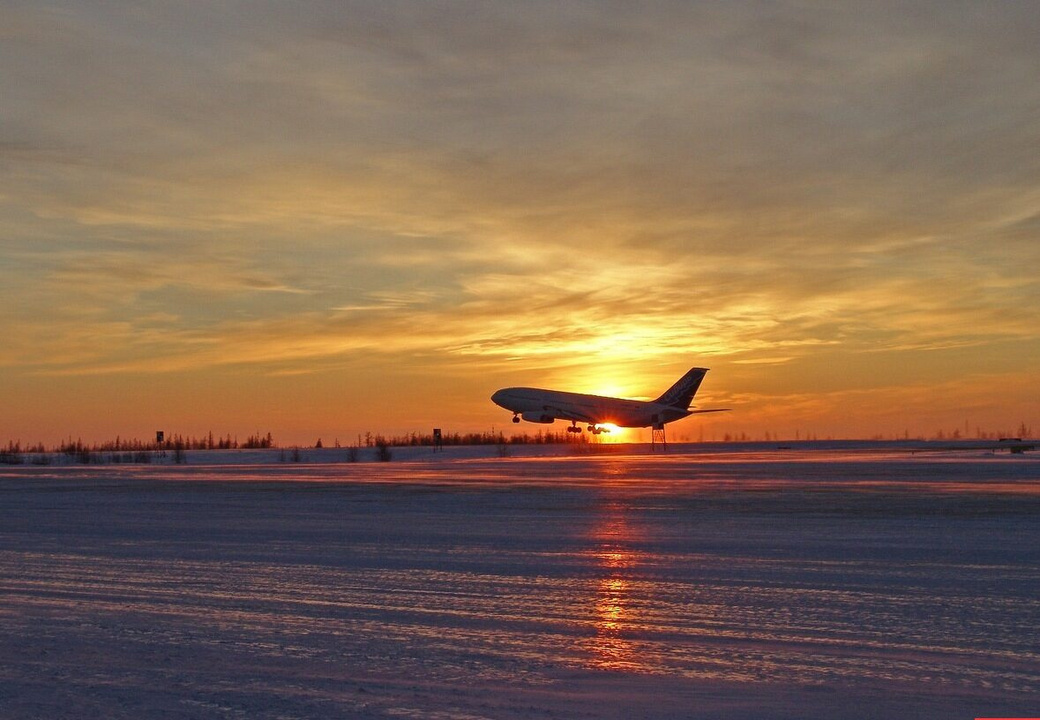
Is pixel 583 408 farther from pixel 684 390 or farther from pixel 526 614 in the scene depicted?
pixel 526 614

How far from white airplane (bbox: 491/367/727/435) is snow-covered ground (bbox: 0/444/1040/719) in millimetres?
86322

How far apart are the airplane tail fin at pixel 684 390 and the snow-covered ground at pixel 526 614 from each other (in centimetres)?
9967

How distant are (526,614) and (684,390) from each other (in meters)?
114

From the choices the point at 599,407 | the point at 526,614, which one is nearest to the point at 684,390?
the point at 599,407

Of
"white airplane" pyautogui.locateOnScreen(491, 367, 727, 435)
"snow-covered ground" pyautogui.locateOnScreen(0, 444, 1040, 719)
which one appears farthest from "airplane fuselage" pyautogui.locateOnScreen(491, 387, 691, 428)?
"snow-covered ground" pyautogui.locateOnScreen(0, 444, 1040, 719)

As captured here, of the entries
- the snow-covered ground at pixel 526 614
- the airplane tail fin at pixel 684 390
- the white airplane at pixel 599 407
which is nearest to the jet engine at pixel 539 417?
the white airplane at pixel 599 407

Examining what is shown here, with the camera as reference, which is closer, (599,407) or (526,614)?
(526,614)

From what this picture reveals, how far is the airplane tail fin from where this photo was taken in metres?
123

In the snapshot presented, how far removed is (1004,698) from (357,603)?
658cm

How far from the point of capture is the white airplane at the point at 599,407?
110 meters

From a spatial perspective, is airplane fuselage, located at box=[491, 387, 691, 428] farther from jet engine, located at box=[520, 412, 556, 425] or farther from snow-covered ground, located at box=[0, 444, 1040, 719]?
snow-covered ground, located at box=[0, 444, 1040, 719]

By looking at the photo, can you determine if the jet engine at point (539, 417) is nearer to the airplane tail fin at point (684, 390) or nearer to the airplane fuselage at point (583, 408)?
the airplane fuselage at point (583, 408)

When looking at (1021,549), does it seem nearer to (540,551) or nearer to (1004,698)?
(540,551)

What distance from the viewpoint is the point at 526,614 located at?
431 inches
